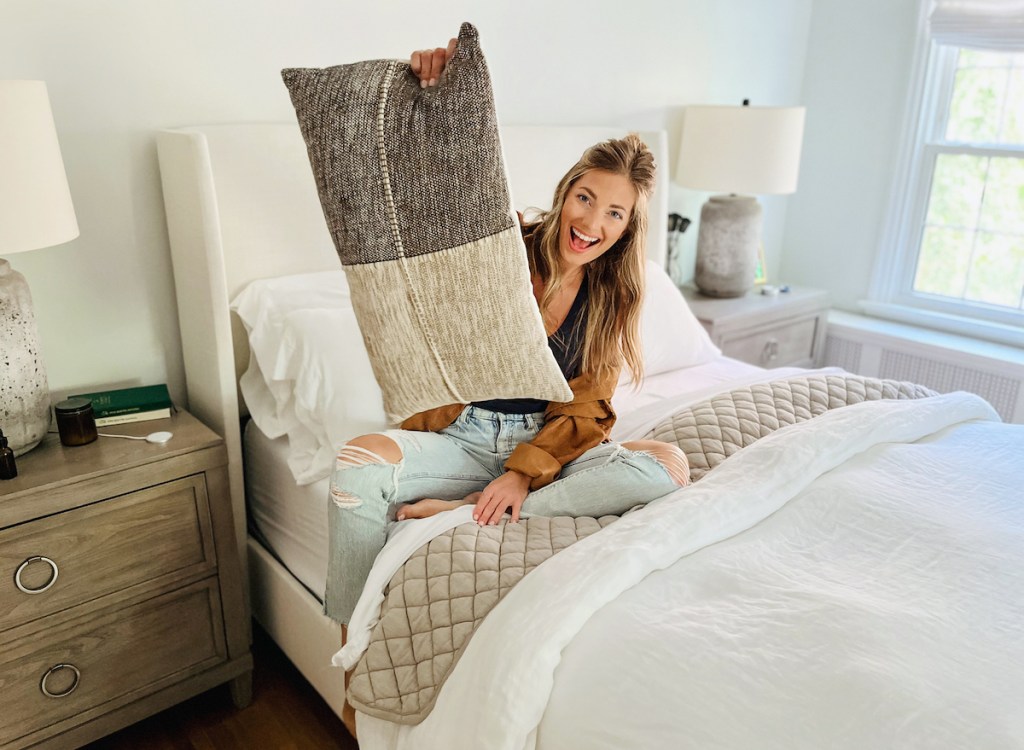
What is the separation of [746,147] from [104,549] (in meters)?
2.32

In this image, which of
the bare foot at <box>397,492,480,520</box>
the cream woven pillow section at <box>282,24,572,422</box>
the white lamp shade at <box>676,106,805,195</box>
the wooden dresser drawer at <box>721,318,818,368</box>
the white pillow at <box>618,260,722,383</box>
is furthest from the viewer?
the wooden dresser drawer at <box>721,318,818,368</box>

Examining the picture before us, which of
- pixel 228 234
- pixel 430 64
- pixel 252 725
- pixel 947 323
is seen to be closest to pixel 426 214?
pixel 430 64

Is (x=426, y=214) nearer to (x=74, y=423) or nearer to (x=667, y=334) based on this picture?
(x=74, y=423)

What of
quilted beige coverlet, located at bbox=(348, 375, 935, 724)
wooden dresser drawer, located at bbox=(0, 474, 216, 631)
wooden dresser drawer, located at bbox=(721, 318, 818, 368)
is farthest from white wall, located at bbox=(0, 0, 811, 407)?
wooden dresser drawer, located at bbox=(721, 318, 818, 368)

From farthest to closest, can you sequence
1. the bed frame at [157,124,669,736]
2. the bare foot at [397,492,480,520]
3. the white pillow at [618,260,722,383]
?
the white pillow at [618,260,722,383]
the bed frame at [157,124,669,736]
the bare foot at [397,492,480,520]

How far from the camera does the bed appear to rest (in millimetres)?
965

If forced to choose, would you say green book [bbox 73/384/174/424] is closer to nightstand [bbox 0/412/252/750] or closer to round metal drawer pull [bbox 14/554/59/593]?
nightstand [bbox 0/412/252/750]

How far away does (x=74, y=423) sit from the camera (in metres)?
1.56

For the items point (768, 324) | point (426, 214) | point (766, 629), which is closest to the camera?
point (766, 629)

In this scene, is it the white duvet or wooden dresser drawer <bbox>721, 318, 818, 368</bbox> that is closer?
the white duvet

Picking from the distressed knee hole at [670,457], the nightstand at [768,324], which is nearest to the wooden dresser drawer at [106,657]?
the distressed knee hole at [670,457]

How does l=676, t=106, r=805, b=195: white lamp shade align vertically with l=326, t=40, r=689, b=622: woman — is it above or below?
above

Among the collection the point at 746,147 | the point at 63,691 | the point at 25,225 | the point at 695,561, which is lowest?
the point at 63,691

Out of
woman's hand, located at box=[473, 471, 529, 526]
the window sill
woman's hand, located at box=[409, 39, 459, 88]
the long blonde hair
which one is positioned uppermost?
woman's hand, located at box=[409, 39, 459, 88]
